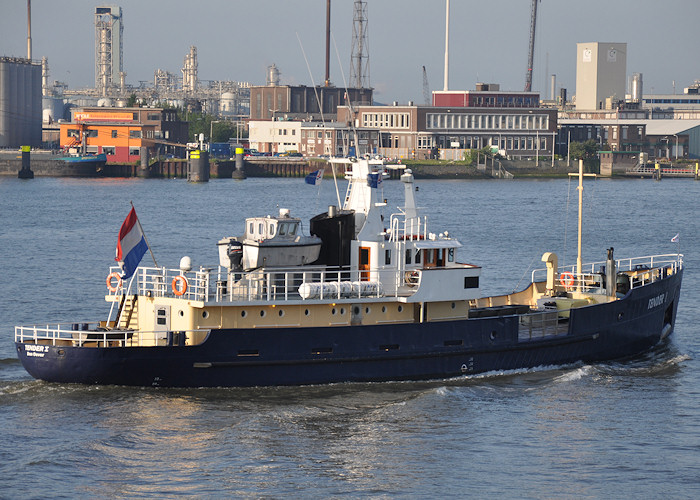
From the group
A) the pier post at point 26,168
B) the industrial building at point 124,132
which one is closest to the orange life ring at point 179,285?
the pier post at point 26,168

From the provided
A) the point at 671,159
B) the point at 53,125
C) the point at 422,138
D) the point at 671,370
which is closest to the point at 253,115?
the point at 53,125

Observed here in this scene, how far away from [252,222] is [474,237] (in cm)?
3273

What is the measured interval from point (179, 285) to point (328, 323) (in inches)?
137

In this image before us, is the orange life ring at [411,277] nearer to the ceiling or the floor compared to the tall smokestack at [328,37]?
nearer to the floor

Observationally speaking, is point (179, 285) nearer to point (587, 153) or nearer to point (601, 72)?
point (587, 153)

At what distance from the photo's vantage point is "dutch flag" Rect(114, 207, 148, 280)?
25.4 metres

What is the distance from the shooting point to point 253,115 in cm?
16338

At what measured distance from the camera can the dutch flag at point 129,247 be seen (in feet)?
83.5

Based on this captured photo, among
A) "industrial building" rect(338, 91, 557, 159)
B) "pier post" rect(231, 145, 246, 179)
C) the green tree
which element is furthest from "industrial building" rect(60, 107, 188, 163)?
the green tree

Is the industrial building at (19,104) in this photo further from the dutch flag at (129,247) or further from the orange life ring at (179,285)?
the orange life ring at (179,285)

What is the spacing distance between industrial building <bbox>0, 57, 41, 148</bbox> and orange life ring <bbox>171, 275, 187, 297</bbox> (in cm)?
12964

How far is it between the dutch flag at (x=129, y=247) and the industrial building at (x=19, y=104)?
5055 inches

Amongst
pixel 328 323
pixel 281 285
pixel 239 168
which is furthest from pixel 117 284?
pixel 239 168

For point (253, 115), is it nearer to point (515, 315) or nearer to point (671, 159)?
point (671, 159)
